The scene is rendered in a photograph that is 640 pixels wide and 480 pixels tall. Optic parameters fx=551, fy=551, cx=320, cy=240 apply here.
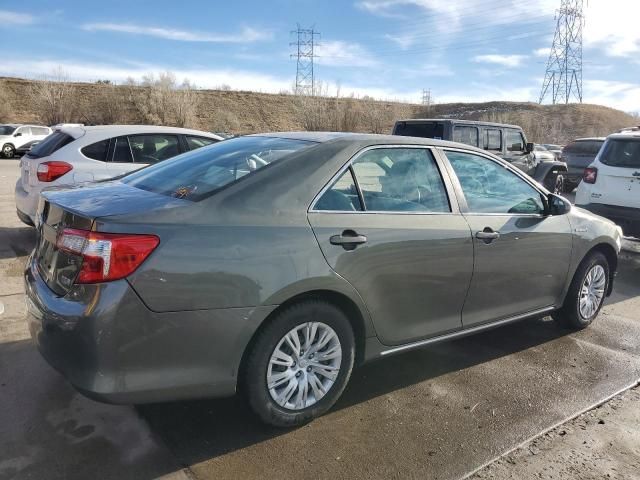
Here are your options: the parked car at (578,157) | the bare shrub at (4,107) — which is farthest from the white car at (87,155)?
the bare shrub at (4,107)

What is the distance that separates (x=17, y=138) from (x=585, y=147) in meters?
24.5

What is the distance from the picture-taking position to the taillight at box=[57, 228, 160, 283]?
250cm

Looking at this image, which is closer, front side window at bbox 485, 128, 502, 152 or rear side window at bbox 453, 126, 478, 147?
rear side window at bbox 453, 126, 478, 147

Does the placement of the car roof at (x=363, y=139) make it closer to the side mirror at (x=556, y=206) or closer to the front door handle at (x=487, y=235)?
the front door handle at (x=487, y=235)

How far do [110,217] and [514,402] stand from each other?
2711mm

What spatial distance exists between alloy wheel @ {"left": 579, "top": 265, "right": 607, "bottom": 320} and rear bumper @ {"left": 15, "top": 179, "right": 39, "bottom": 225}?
19.1 feet

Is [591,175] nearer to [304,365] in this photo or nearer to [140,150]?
[140,150]

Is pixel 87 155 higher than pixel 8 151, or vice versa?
pixel 87 155

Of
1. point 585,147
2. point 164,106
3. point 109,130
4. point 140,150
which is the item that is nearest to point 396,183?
point 140,150

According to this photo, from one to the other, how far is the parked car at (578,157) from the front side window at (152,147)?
11455 mm

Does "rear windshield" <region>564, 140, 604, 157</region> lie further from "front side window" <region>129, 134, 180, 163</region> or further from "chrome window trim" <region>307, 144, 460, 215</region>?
"chrome window trim" <region>307, 144, 460, 215</region>

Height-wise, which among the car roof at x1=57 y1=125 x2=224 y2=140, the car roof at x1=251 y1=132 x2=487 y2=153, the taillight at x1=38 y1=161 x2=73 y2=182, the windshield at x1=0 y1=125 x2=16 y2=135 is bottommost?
the windshield at x1=0 y1=125 x2=16 y2=135

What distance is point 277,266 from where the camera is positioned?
2797 millimetres

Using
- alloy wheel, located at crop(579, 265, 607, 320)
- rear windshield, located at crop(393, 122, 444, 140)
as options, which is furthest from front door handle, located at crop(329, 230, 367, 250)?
rear windshield, located at crop(393, 122, 444, 140)
